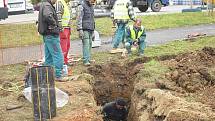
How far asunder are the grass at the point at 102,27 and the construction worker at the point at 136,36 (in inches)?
180

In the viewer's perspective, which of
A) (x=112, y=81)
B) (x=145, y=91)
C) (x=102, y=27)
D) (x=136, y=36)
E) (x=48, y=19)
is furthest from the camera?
(x=102, y=27)

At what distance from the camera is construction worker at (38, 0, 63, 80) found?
10.3 m

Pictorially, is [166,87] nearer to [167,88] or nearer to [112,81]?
[167,88]

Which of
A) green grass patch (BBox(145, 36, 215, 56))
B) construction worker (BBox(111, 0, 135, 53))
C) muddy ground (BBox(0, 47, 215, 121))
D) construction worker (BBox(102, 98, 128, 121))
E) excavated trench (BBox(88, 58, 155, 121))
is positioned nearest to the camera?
muddy ground (BBox(0, 47, 215, 121))

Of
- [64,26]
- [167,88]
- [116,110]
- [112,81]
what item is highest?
[64,26]

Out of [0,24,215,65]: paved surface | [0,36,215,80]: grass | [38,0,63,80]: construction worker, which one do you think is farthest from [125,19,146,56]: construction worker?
[38,0,63,80]: construction worker

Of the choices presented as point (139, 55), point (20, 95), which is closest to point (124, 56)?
point (139, 55)

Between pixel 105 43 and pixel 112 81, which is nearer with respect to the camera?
pixel 112 81

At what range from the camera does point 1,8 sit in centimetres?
1952

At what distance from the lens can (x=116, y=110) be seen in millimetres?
12008

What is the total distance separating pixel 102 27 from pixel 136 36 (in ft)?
21.3

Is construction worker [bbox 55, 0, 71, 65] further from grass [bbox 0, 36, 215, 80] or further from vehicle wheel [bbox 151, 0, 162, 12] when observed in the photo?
vehicle wheel [bbox 151, 0, 162, 12]

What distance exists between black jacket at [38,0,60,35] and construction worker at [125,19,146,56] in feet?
11.9

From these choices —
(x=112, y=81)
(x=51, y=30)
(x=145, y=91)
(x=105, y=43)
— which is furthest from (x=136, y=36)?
(x=145, y=91)
